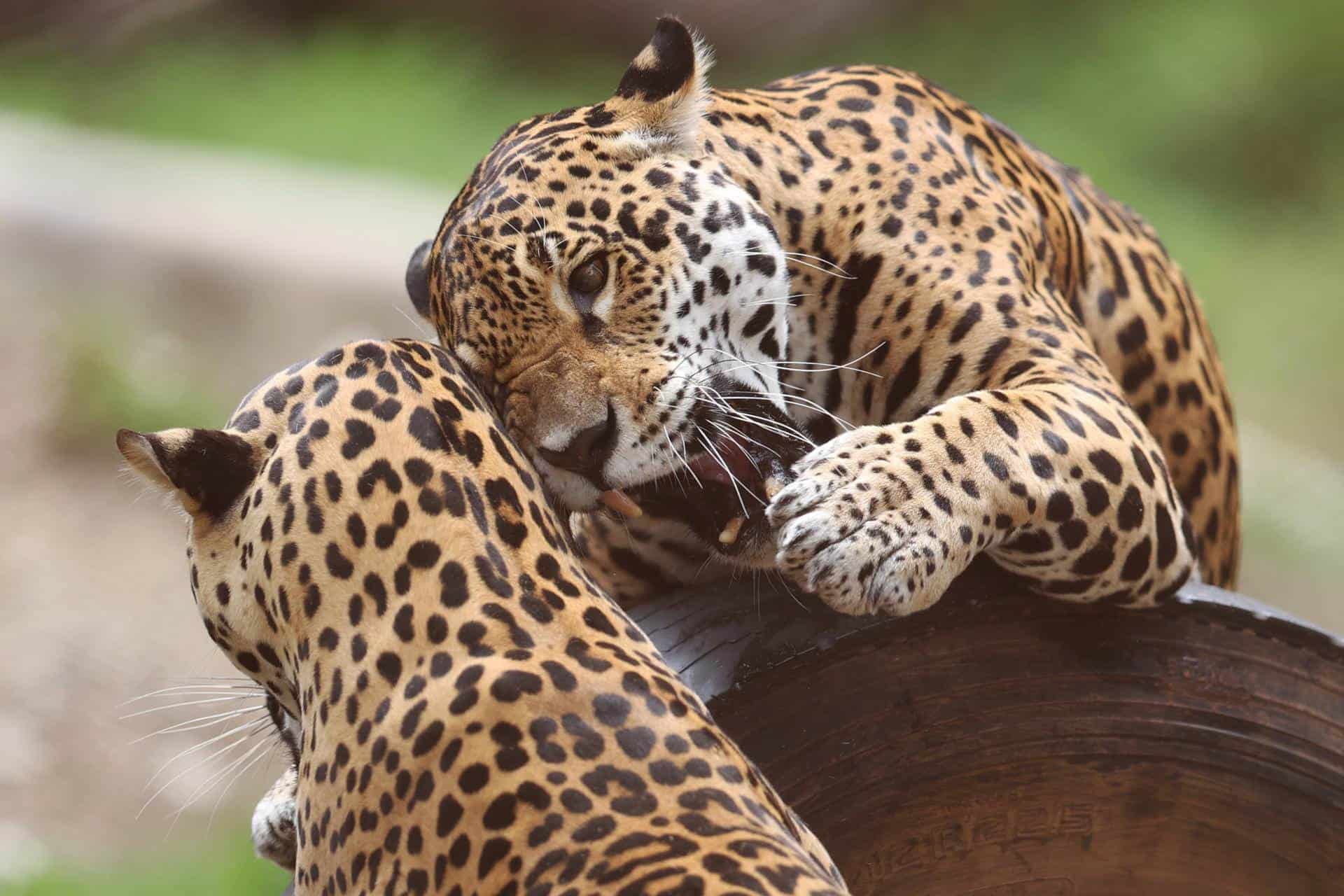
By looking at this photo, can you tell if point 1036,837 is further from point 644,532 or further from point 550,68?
point 550,68

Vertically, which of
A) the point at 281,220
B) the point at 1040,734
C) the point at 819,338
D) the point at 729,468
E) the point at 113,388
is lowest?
the point at 113,388

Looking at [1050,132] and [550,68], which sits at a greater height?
[1050,132]

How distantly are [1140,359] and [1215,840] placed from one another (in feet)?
4.36

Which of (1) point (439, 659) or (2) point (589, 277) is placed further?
(2) point (589, 277)

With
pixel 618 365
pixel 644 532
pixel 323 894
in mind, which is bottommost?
pixel 323 894

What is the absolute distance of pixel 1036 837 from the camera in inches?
146

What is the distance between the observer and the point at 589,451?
10.9ft

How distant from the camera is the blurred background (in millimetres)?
7977

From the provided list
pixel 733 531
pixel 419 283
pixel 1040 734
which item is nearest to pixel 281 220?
pixel 419 283

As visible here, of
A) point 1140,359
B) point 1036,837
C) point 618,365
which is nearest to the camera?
point 618,365

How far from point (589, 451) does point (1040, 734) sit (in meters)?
1.19

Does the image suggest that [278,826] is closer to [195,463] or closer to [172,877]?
[195,463]

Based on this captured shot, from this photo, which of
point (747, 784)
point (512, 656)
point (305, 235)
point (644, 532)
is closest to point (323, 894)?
point (512, 656)

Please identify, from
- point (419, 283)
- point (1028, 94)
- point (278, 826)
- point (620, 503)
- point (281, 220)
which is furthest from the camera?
point (1028, 94)
